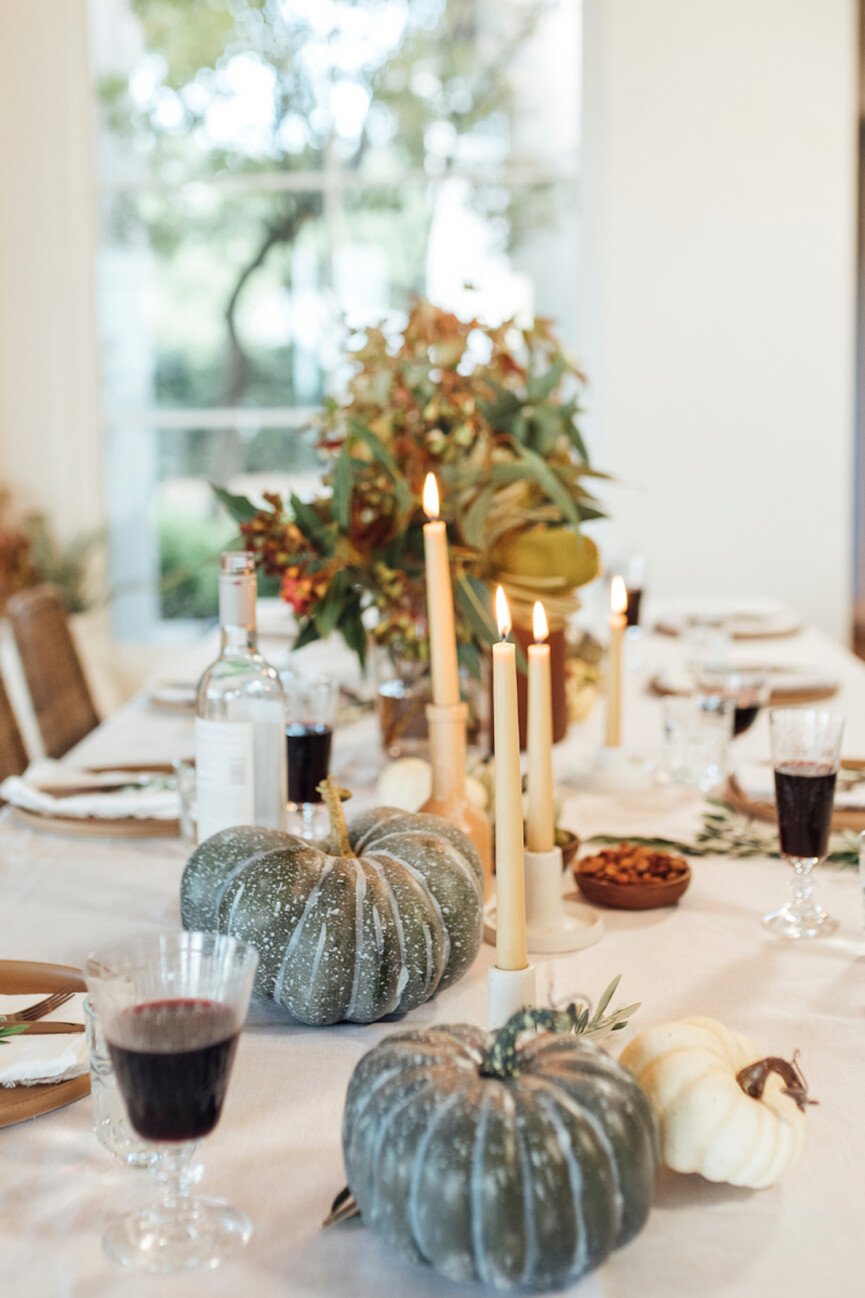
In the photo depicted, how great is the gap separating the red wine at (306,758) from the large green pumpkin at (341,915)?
406mm

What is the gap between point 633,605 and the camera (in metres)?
2.55

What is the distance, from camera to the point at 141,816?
1582mm

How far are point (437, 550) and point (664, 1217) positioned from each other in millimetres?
595

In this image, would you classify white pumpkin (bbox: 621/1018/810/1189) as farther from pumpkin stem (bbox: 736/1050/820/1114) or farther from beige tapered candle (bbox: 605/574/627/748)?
beige tapered candle (bbox: 605/574/627/748)

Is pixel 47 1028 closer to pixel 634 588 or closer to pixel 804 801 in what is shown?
pixel 804 801

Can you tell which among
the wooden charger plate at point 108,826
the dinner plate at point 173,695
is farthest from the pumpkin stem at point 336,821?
the dinner plate at point 173,695

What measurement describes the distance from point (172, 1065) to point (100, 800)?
926 millimetres

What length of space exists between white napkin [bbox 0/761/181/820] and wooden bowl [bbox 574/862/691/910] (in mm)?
496

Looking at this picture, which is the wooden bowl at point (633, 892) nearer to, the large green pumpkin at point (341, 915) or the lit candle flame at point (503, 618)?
the large green pumpkin at point (341, 915)

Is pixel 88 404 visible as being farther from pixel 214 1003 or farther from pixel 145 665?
pixel 214 1003

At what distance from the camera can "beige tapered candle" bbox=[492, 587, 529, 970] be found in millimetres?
866

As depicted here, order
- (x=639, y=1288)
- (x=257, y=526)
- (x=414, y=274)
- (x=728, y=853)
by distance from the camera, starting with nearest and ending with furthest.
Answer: (x=639, y=1288)
(x=728, y=853)
(x=257, y=526)
(x=414, y=274)

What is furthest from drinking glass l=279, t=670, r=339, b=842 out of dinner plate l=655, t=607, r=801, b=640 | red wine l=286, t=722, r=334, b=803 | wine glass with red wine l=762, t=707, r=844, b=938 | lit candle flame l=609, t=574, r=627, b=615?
dinner plate l=655, t=607, r=801, b=640

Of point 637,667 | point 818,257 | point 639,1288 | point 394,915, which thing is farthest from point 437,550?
point 818,257
